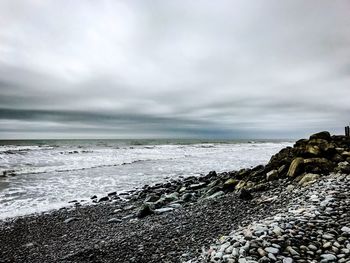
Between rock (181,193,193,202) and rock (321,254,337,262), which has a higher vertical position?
rock (321,254,337,262)

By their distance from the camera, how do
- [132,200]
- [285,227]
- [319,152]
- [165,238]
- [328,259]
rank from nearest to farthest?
[328,259], [285,227], [165,238], [319,152], [132,200]

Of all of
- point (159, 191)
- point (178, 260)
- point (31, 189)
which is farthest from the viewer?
point (31, 189)

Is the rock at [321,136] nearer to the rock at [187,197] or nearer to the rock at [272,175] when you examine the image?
the rock at [272,175]

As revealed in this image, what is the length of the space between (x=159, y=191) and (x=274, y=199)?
25.8 feet

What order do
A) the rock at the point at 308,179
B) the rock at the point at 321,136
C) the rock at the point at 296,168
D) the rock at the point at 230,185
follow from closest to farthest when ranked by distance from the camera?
the rock at the point at 308,179
the rock at the point at 296,168
the rock at the point at 230,185
the rock at the point at 321,136

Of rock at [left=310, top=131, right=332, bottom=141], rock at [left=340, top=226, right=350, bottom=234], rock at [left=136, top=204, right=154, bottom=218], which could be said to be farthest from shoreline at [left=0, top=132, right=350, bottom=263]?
rock at [left=310, top=131, right=332, bottom=141]

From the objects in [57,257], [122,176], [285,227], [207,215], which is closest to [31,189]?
[122,176]

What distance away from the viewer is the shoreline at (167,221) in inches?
274

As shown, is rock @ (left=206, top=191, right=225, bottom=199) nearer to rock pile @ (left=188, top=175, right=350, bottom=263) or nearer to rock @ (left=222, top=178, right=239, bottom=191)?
rock @ (left=222, top=178, right=239, bottom=191)

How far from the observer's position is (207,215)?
8969mm

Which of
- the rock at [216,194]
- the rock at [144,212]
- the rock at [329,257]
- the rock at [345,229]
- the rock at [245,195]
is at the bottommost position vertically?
the rock at [144,212]

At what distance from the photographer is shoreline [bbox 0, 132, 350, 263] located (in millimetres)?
6965

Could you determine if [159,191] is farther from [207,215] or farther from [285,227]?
[285,227]

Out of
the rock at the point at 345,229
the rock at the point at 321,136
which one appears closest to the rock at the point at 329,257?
the rock at the point at 345,229
